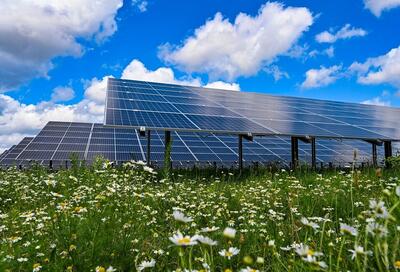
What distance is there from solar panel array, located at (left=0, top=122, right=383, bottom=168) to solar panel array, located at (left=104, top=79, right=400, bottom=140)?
1.92 meters

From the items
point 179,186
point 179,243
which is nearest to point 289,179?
point 179,186

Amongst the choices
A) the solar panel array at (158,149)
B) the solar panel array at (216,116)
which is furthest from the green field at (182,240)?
the solar panel array at (158,149)

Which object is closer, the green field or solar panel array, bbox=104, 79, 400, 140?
the green field

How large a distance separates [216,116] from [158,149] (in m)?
5.59

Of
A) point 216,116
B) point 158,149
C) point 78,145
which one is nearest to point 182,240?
point 216,116

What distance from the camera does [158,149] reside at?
1916cm

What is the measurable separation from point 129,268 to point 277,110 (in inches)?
626

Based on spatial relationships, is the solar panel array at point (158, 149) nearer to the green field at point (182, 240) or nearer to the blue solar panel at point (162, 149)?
the blue solar panel at point (162, 149)

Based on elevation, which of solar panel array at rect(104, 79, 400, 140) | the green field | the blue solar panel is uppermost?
solar panel array at rect(104, 79, 400, 140)

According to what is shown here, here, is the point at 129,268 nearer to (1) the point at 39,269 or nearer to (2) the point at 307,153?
(1) the point at 39,269

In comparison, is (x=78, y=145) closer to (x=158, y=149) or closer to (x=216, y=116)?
(x=158, y=149)

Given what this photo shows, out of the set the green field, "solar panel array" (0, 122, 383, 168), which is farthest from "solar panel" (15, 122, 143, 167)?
the green field

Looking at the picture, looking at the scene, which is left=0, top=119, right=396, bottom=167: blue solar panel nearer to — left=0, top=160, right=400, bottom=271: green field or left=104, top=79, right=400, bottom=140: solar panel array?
left=104, top=79, right=400, bottom=140: solar panel array

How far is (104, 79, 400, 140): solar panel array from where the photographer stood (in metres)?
12.2
